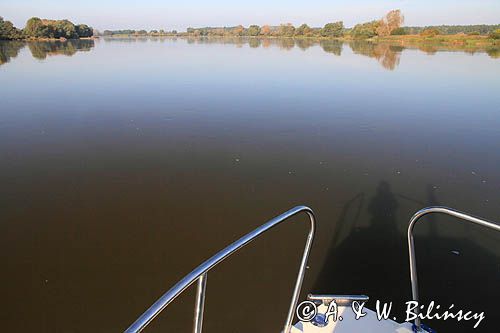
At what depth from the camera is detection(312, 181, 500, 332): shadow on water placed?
3.88 m

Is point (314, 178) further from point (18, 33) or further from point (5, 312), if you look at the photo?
point (18, 33)

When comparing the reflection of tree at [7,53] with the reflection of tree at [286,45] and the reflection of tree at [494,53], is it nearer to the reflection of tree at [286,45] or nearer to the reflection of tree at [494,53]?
the reflection of tree at [286,45]

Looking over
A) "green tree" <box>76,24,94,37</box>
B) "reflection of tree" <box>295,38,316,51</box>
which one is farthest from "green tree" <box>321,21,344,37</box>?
"green tree" <box>76,24,94,37</box>

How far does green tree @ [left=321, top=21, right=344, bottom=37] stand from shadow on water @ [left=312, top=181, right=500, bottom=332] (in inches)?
4184

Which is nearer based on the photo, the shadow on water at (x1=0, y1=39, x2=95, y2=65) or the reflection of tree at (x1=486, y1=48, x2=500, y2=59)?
the shadow on water at (x1=0, y1=39, x2=95, y2=65)

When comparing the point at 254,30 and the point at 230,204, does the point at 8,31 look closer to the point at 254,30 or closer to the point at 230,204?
the point at 230,204

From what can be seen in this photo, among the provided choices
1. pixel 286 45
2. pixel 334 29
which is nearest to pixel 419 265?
pixel 286 45

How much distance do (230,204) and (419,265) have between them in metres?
3.13

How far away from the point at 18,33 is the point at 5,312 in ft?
290

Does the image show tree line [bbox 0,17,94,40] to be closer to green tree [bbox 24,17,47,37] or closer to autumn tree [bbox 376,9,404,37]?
green tree [bbox 24,17,47,37]

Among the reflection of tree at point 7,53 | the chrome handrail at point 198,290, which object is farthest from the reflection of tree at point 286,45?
the chrome handrail at point 198,290

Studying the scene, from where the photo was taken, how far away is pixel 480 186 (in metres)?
6.55

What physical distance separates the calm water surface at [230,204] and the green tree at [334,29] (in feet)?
320

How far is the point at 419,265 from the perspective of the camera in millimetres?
4395
